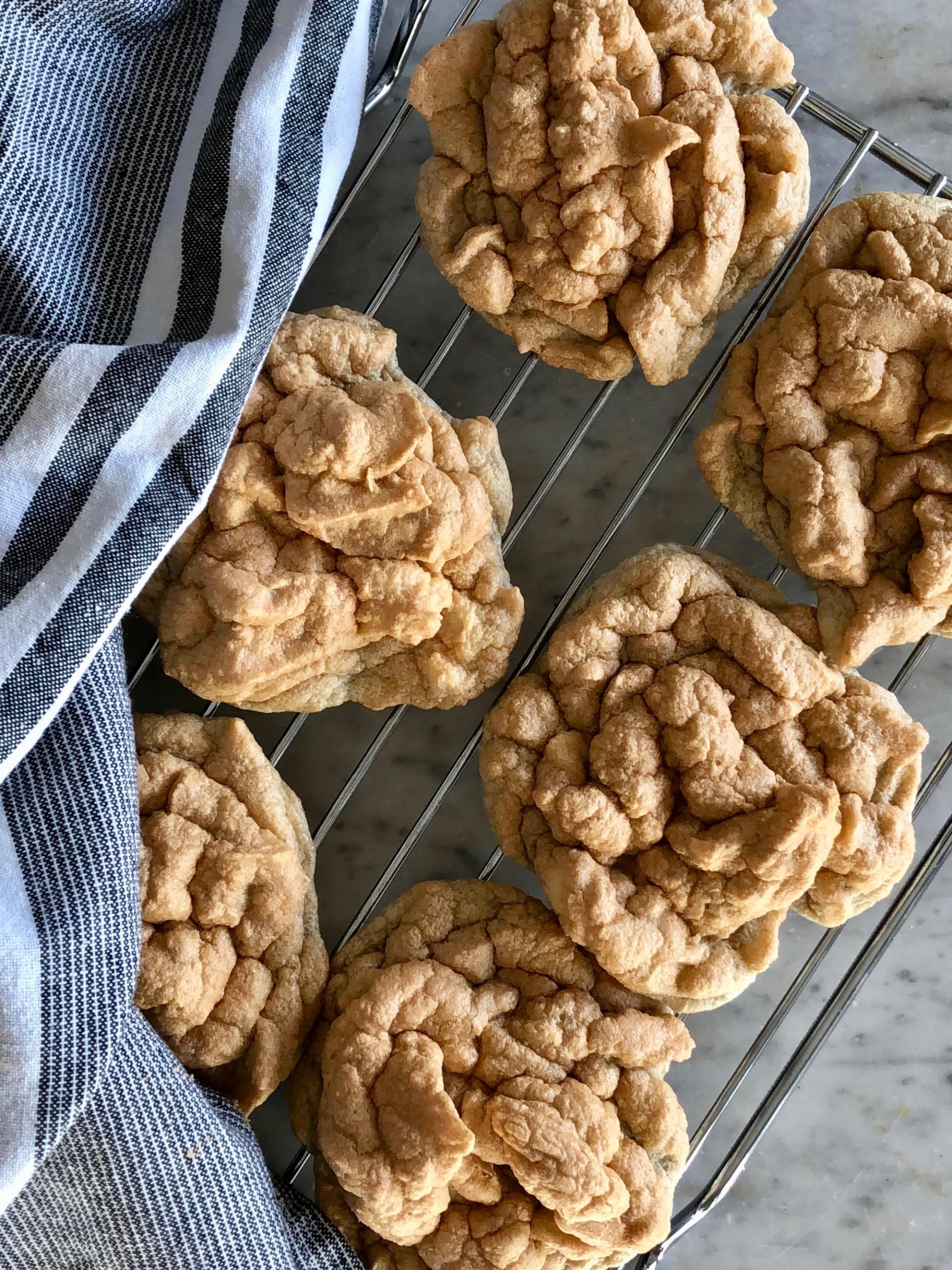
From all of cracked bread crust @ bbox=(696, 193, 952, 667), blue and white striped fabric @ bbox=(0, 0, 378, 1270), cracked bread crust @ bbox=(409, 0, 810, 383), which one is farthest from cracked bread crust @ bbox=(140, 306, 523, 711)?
cracked bread crust @ bbox=(696, 193, 952, 667)

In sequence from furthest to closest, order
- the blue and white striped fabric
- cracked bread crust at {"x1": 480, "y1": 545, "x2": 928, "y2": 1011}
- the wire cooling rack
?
the wire cooling rack
cracked bread crust at {"x1": 480, "y1": 545, "x2": 928, "y2": 1011}
the blue and white striped fabric

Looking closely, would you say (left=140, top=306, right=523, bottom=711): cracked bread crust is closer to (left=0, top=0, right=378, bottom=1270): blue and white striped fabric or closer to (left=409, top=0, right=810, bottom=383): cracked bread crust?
(left=0, top=0, right=378, bottom=1270): blue and white striped fabric

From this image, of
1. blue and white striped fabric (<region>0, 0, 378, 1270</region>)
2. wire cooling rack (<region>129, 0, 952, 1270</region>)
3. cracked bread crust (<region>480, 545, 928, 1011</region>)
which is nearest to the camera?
blue and white striped fabric (<region>0, 0, 378, 1270</region>)

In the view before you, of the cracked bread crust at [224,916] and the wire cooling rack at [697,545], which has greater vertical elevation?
the wire cooling rack at [697,545]

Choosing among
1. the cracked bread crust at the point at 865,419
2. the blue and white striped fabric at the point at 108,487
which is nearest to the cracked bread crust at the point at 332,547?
the blue and white striped fabric at the point at 108,487

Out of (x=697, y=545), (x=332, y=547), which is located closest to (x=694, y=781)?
(x=697, y=545)

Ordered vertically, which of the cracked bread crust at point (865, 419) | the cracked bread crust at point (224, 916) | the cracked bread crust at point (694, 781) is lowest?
the cracked bread crust at point (224, 916)

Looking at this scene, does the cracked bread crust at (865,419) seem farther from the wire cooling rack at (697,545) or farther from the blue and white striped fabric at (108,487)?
the blue and white striped fabric at (108,487)
